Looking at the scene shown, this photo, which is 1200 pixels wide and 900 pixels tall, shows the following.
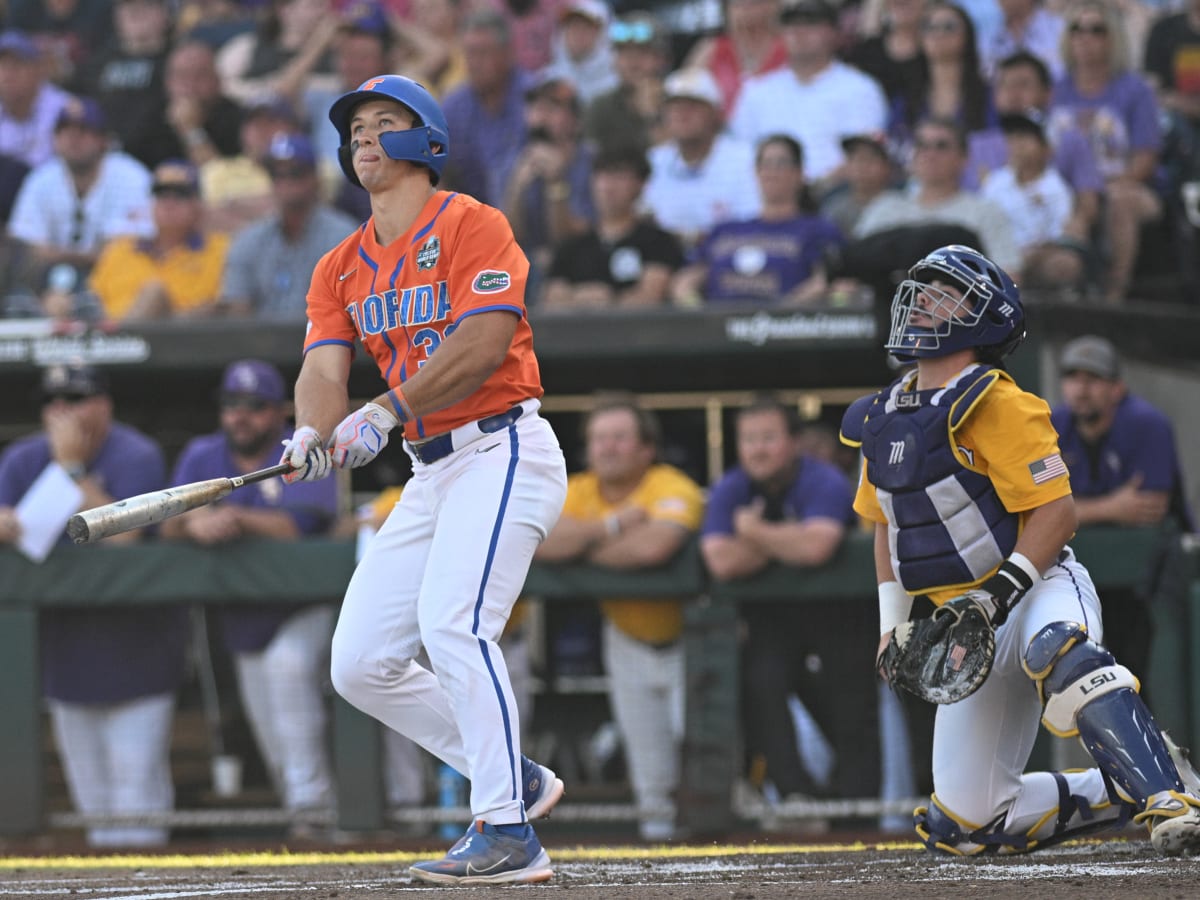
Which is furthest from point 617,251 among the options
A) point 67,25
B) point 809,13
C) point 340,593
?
point 67,25

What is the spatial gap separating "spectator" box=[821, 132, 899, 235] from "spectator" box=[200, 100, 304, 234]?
9.41 feet

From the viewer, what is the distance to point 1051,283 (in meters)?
7.22

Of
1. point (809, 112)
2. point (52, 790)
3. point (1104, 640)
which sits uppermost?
point (809, 112)

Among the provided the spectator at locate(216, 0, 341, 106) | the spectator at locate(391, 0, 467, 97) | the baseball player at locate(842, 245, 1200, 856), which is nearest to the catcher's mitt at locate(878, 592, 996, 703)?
the baseball player at locate(842, 245, 1200, 856)

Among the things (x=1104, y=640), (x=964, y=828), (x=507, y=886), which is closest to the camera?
(x=507, y=886)

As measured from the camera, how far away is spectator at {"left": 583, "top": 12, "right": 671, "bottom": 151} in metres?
8.59

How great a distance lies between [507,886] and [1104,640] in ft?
9.74

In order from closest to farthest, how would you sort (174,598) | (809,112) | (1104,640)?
(1104,640) < (174,598) < (809,112)

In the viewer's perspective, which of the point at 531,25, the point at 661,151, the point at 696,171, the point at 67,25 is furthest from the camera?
the point at 67,25

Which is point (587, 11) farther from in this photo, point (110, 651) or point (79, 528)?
point (79, 528)

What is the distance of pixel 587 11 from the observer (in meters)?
9.18

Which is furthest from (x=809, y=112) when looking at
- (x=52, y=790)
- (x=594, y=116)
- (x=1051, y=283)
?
(x=52, y=790)

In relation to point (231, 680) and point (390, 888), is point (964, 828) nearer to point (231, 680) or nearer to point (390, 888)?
point (390, 888)

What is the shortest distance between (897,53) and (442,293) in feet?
17.3
